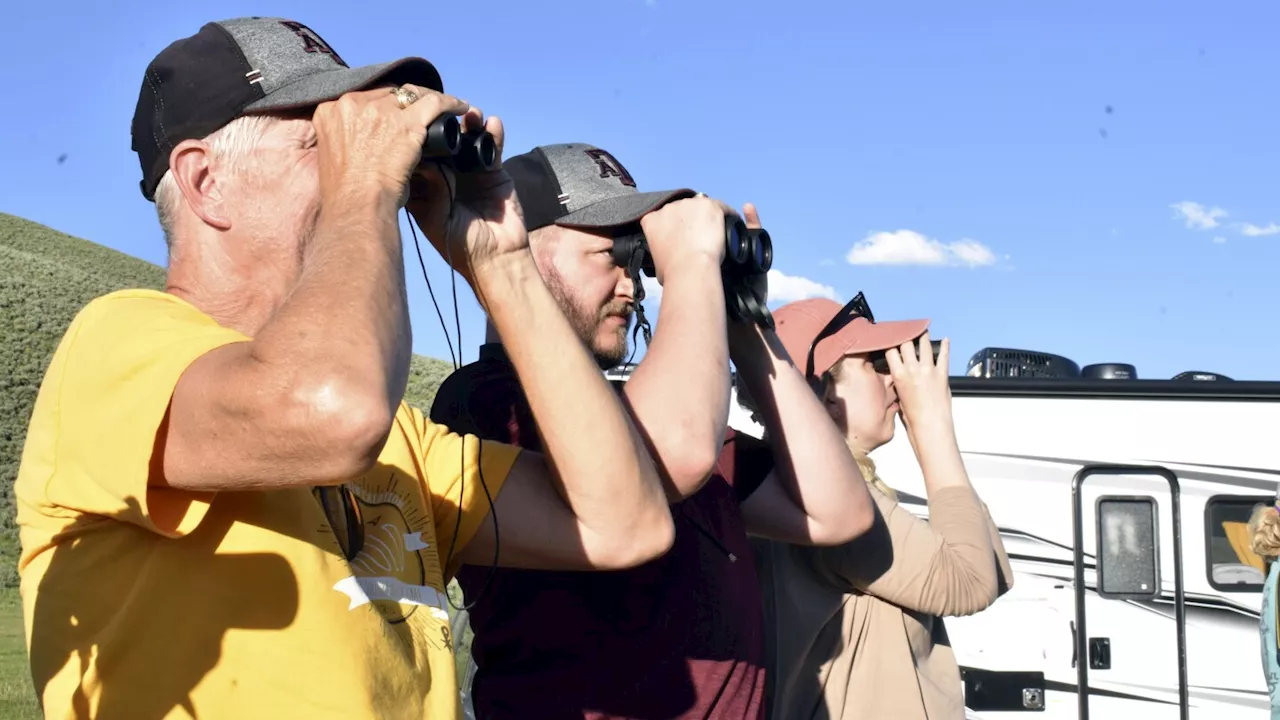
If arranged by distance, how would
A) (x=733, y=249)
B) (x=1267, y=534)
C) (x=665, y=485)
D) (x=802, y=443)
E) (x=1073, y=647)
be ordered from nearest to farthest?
(x=665, y=485)
(x=733, y=249)
(x=802, y=443)
(x=1267, y=534)
(x=1073, y=647)

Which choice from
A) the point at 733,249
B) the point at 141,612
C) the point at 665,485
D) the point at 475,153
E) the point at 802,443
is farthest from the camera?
the point at 802,443

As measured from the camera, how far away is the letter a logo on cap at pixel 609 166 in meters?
2.86

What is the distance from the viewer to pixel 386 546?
1.86m

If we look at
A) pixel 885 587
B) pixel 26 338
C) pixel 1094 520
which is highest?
pixel 885 587

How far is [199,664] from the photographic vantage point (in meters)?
1.54

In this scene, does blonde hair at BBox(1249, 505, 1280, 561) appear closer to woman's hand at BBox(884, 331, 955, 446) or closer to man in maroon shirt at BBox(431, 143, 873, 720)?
woman's hand at BBox(884, 331, 955, 446)

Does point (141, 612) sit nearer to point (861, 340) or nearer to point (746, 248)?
point (746, 248)

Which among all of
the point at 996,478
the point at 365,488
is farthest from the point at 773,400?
the point at 996,478

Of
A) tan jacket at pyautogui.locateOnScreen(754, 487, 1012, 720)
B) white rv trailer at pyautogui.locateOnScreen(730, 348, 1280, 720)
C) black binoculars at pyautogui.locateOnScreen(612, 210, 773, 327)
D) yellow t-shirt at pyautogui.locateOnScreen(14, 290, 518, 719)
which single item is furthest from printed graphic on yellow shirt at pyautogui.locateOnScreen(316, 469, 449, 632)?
white rv trailer at pyautogui.locateOnScreen(730, 348, 1280, 720)

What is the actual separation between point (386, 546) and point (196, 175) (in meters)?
0.60

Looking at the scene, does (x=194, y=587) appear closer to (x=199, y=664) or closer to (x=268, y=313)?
(x=199, y=664)

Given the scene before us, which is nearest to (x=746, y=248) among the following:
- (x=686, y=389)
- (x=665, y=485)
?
(x=686, y=389)

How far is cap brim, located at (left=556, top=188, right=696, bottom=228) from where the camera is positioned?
2621mm

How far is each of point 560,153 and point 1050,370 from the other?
4.80 meters
